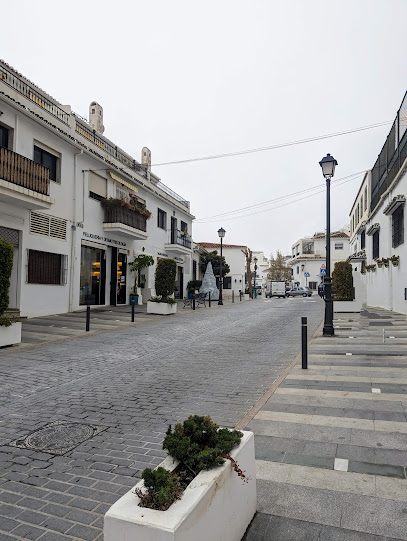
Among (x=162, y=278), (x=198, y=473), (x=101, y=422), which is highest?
(x=162, y=278)

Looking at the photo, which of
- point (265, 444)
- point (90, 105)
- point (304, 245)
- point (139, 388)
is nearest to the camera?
point (265, 444)

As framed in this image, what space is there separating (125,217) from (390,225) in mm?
13540

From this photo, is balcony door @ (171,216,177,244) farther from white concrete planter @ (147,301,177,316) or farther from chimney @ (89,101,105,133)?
white concrete planter @ (147,301,177,316)

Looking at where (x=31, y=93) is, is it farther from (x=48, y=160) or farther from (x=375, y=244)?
(x=375, y=244)

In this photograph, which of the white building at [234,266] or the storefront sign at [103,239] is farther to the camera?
the white building at [234,266]

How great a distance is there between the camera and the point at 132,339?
11531mm

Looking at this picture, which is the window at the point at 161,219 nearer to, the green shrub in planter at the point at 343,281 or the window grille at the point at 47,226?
the window grille at the point at 47,226

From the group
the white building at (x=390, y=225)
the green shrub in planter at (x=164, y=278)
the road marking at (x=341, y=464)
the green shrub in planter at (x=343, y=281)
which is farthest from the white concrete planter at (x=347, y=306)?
the road marking at (x=341, y=464)

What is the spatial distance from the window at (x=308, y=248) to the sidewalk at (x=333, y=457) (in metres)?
65.2

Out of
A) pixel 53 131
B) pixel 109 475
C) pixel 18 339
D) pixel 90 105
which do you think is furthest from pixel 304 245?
pixel 109 475

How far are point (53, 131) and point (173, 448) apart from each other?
53.9 ft

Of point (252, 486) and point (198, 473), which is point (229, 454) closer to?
point (198, 473)

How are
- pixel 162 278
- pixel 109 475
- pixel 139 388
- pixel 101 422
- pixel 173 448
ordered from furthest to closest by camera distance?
1. pixel 162 278
2. pixel 139 388
3. pixel 101 422
4. pixel 109 475
5. pixel 173 448

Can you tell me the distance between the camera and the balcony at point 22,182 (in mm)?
13000
